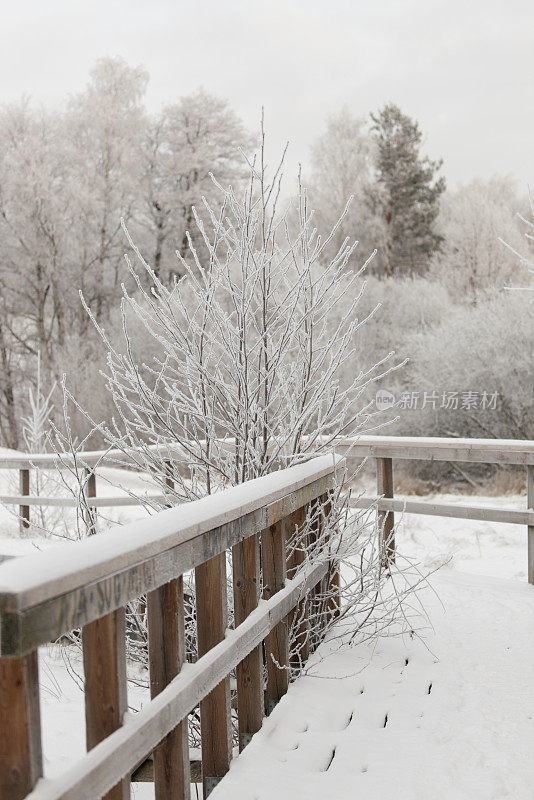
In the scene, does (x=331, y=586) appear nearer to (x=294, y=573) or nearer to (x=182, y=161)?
(x=294, y=573)

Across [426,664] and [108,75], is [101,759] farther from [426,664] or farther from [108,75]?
A: [108,75]

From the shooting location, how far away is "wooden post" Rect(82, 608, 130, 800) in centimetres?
165

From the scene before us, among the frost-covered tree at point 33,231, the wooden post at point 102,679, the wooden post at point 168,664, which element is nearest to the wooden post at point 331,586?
the wooden post at point 168,664

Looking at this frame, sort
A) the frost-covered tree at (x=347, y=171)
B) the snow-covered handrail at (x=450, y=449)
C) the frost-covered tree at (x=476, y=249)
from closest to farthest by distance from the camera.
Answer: the snow-covered handrail at (x=450, y=449) → the frost-covered tree at (x=476, y=249) → the frost-covered tree at (x=347, y=171)

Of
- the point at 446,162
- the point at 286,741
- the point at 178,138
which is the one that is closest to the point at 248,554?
the point at 286,741

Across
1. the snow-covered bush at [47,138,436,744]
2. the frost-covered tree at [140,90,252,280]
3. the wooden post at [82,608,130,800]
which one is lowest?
the wooden post at [82,608,130,800]

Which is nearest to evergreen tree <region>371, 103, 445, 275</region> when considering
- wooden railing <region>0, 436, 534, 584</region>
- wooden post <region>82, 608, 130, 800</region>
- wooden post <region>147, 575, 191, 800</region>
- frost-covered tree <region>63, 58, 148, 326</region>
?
frost-covered tree <region>63, 58, 148, 326</region>

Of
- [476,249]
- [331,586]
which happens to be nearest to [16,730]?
[331,586]

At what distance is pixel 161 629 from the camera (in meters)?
1.99

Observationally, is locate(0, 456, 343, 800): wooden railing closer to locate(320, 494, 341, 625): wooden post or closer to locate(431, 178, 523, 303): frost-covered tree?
locate(320, 494, 341, 625): wooden post

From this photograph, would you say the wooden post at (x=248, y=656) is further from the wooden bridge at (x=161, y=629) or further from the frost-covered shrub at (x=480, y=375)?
the frost-covered shrub at (x=480, y=375)

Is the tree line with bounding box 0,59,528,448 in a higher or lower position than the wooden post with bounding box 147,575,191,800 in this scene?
higher

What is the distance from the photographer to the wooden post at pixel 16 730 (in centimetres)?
132

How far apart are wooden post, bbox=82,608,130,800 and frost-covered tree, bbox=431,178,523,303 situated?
2206 cm
